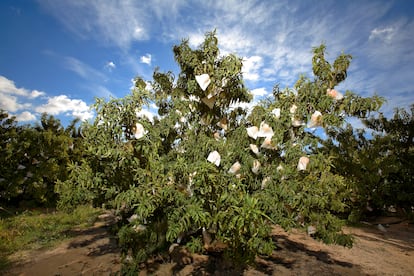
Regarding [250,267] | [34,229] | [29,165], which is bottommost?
[34,229]

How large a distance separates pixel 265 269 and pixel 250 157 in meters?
2.48

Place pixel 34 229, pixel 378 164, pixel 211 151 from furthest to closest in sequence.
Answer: pixel 378 164
pixel 34 229
pixel 211 151

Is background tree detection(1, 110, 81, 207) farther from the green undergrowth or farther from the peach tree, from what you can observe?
the peach tree

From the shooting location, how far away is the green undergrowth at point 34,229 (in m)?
6.04

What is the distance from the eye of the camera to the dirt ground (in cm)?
465

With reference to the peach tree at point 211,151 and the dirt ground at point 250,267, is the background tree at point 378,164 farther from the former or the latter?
the peach tree at point 211,151

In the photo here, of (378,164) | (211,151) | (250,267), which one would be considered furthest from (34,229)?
(378,164)

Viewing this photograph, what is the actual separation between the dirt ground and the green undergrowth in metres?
0.40

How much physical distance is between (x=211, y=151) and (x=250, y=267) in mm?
2613

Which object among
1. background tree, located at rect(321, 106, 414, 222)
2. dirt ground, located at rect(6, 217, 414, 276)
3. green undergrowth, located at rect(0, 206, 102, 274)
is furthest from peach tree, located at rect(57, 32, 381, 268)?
background tree, located at rect(321, 106, 414, 222)

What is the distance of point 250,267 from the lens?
4.79m

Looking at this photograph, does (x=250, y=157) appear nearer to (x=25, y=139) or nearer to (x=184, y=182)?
(x=184, y=182)

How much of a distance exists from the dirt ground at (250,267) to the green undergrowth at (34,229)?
398mm

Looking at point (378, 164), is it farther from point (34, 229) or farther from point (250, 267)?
point (34, 229)
